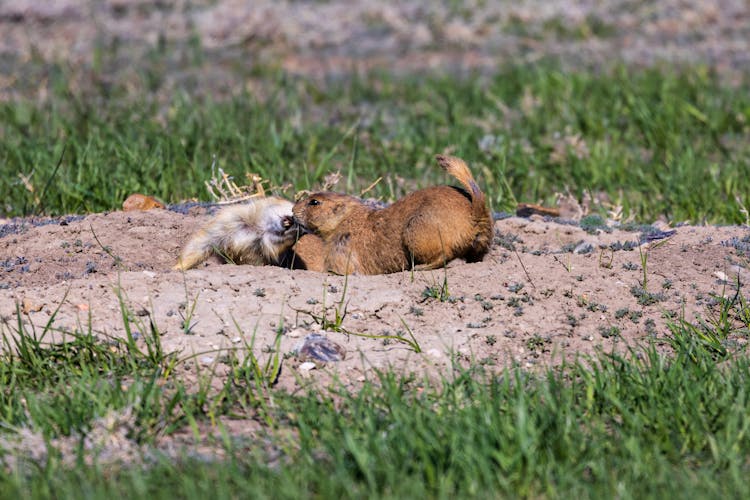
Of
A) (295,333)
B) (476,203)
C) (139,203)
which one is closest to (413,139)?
(139,203)

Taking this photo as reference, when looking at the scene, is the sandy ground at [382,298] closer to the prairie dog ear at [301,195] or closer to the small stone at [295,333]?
the small stone at [295,333]

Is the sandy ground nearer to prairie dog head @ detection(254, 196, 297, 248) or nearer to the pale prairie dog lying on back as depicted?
the pale prairie dog lying on back

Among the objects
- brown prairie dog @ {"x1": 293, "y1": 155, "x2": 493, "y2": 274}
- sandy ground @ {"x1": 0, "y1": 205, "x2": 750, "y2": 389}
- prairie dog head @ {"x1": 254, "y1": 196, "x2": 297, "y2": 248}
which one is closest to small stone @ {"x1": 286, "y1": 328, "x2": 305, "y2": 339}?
sandy ground @ {"x1": 0, "y1": 205, "x2": 750, "y2": 389}

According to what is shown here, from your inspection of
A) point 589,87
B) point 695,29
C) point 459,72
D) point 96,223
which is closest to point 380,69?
point 459,72

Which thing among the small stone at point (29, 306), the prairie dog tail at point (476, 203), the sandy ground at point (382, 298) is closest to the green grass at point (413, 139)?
the sandy ground at point (382, 298)

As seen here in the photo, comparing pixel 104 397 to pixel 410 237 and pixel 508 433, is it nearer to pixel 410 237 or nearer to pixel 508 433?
pixel 508 433

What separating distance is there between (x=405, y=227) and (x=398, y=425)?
1718mm

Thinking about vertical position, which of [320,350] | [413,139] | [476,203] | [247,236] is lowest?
[413,139]

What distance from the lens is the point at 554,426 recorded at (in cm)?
372

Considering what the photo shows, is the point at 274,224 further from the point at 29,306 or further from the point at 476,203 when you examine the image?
the point at 29,306

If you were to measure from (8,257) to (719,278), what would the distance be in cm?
359

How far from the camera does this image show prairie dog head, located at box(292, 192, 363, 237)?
5.68m

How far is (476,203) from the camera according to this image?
515 cm

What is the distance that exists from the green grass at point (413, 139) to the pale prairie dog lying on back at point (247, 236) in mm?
926
